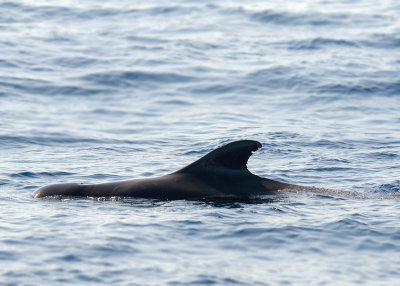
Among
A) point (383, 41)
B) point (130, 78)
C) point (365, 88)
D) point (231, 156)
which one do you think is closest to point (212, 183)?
point (231, 156)

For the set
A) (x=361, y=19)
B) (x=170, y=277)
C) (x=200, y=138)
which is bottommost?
(x=170, y=277)

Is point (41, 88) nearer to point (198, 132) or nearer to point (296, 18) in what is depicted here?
point (198, 132)

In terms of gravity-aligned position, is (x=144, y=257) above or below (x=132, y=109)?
below

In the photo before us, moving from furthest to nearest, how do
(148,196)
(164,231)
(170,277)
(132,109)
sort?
1. (132,109)
2. (148,196)
3. (164,231)
4. (170,277)

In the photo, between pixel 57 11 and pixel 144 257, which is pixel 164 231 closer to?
pixel 144 257

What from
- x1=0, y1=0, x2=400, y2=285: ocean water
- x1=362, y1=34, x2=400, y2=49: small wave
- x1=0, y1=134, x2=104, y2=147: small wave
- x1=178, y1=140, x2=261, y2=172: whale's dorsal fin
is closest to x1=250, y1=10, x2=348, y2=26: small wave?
x1=0, y1=0, x2=400, y2=285: ocean water

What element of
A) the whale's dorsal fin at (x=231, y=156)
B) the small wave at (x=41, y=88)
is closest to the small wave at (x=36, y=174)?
the whale's dorsal fin at (x=231, y=156)

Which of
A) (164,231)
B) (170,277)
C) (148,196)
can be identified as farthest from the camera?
(148,196)

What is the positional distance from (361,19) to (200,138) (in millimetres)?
18665

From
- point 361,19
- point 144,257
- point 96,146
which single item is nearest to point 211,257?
point 144,257

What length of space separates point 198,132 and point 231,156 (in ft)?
26.7

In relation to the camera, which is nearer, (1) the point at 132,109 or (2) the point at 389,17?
(1) the point at 132,109

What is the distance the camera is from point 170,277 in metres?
10.8

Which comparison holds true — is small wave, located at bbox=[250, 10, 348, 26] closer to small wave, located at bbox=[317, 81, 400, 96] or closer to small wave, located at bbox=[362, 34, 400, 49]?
small wave, located at bbox=[362, 34, 400, 49]
